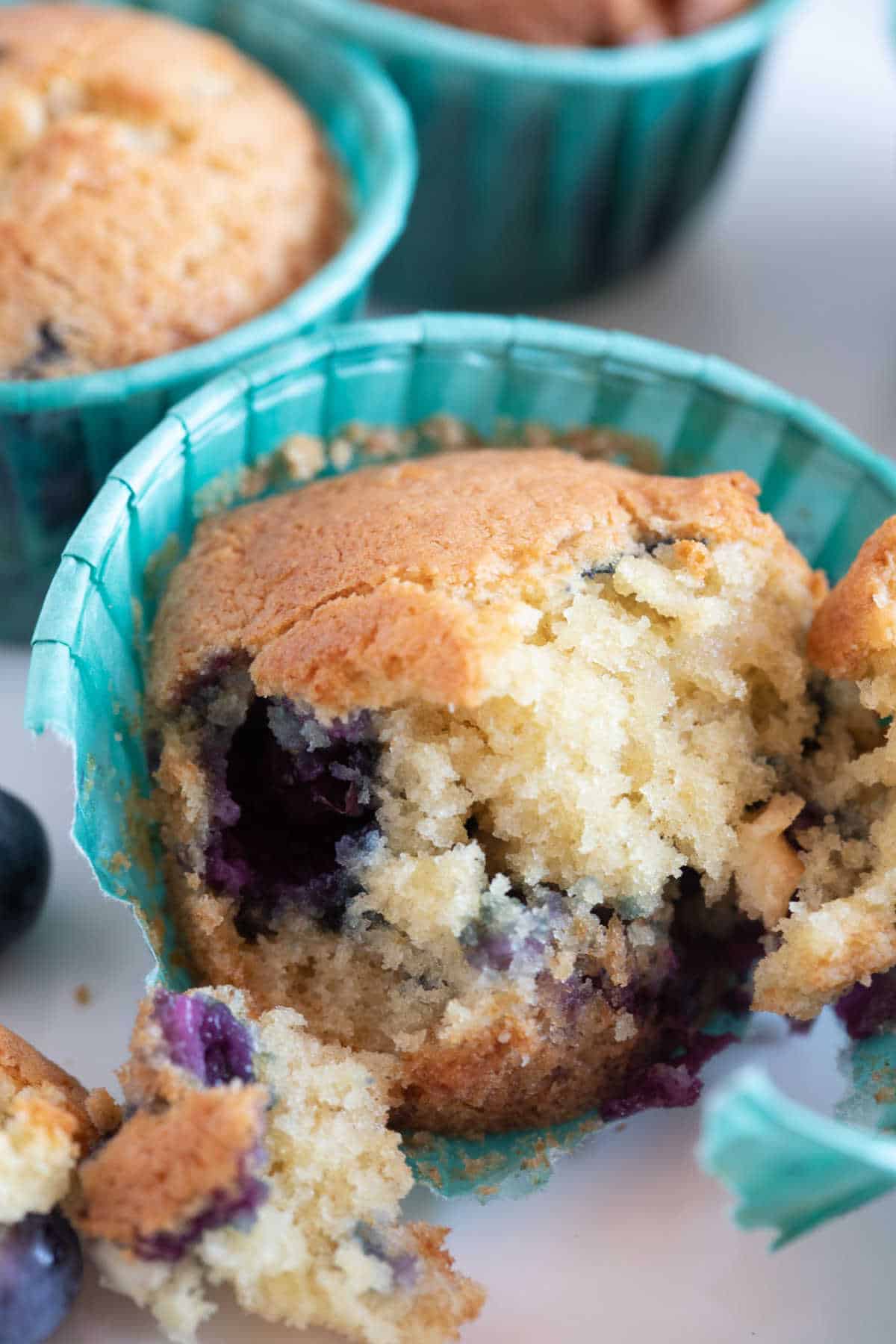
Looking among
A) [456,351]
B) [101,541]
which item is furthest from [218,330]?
[101,541]

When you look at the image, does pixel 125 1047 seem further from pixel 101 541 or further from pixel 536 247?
pixel 536 247

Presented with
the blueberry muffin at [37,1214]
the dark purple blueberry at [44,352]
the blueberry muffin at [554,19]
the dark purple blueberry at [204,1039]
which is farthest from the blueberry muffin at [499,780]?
the blueberry muffin at [554,19]

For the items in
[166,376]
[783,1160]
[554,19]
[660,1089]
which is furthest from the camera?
[554,19]

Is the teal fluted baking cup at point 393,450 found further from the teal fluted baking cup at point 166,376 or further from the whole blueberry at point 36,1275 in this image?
the whole blueberry at point 36,1275

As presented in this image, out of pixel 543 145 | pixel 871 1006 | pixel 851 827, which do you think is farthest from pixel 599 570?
pixel 543 145

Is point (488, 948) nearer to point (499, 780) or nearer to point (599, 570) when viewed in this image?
point (499, 780)

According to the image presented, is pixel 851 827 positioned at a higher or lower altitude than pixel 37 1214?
higher
